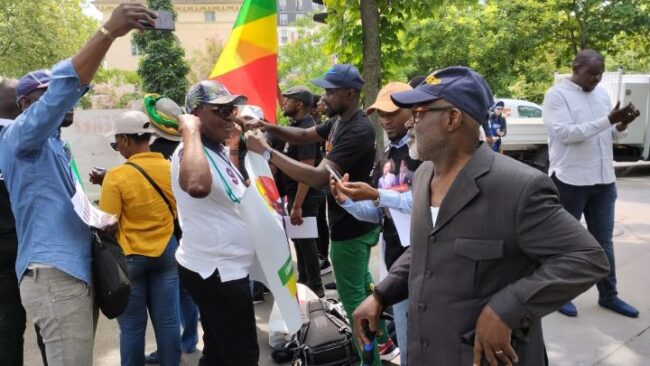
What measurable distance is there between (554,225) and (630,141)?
14.4 metres

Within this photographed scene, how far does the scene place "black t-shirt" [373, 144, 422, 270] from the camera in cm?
289

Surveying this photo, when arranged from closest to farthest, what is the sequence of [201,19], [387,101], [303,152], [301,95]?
1. [387,101]
2. [303,152]
3. [301,95]
4. [201,19]

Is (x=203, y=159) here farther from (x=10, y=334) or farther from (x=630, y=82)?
(x=630, y=82)

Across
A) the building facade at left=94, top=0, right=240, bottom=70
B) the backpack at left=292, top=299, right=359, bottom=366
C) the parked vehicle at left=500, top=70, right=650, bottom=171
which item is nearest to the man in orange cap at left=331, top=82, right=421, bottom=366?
the backpack at left=292, top=299, right=359, bottom=366

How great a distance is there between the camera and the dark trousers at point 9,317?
278cm

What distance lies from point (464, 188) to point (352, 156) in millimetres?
1686

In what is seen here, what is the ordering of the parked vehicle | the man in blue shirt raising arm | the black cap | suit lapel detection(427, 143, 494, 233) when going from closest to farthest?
suit lapel detection(427, 143, 494, 233)
the man in blue shirt raising arm
the black cap
the parked vehicle

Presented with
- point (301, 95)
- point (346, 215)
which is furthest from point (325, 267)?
point (346, 215)

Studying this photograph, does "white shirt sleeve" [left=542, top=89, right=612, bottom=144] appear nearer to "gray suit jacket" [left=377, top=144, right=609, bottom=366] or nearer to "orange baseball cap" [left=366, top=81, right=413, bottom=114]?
"orange baseball cap" [left=366, top=81, right=413, bottom=114]

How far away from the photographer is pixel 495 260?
5.41 feet

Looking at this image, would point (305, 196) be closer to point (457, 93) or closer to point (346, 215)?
point (346, 215)

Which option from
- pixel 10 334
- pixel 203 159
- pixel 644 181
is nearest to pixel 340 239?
pixel 203 159

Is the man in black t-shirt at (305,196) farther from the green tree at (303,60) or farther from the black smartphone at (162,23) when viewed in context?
the green tree at (303,60)

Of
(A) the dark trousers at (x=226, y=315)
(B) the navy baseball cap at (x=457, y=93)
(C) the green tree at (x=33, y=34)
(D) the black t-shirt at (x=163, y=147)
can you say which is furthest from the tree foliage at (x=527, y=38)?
(C) the green tree at (x=33, y=34)
